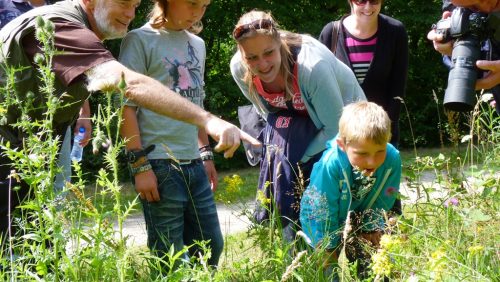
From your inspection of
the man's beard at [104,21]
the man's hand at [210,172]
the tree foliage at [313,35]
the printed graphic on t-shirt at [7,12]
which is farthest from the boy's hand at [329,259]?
the tree foliage at [313,35]

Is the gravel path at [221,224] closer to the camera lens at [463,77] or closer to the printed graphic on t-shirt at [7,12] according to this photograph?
the printed graphic on t-shirt at [7,12]

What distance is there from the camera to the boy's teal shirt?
287 cm

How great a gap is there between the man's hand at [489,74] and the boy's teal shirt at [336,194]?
55cm

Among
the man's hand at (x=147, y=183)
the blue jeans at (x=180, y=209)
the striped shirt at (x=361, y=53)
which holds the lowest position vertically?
the blue jeans at (x=180, y=209)

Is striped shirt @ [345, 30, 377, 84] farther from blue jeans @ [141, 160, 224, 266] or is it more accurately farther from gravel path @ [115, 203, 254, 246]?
gravel path @ [115, 203, 254, 246]

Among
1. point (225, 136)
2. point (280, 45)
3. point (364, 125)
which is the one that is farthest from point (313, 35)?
point (225, 136)

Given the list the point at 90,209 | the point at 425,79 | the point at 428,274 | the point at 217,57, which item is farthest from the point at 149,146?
the point at 425,79

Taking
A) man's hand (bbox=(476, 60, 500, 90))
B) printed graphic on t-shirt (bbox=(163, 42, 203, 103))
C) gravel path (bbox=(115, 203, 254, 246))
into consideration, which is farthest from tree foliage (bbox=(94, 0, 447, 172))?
man's hand (bbox=(476, 60, 500, 90))

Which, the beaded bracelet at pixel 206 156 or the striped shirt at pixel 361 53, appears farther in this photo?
the striped shirt at pixel 361 53

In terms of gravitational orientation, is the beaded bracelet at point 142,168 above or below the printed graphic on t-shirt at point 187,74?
below

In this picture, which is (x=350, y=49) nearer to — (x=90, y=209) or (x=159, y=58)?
(x=159, y=58)

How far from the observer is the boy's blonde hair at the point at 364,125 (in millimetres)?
2848

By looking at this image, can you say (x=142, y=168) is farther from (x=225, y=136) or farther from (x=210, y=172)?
(x=225, y=136)

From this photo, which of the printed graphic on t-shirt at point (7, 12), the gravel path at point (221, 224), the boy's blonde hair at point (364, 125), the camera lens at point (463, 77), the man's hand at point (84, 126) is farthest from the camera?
the gravel path at point (221, 224)
